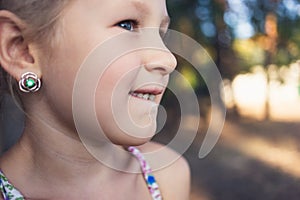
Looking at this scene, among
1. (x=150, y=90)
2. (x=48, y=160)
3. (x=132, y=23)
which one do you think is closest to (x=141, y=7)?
(x=132, y=23)

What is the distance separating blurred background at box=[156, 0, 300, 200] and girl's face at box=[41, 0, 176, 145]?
1120 millimetres

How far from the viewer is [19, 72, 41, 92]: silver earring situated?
86cm

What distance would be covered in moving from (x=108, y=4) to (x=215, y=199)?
139 centimetres

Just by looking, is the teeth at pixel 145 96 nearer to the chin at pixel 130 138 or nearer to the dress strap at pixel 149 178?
the chin at pixel 130 138

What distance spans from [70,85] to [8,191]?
0.23 metres

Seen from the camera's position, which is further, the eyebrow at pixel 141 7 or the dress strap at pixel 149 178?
the dress strap at pixel 149 178

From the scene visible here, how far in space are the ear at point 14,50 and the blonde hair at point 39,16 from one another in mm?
12

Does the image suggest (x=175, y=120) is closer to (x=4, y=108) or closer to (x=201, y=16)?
(x=201, y=16)

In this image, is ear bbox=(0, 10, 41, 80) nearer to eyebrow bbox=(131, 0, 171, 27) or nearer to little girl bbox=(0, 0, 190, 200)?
little girl bbox=(0, 0, 190, 200)

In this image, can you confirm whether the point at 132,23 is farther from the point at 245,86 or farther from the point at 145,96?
the point at 245,86

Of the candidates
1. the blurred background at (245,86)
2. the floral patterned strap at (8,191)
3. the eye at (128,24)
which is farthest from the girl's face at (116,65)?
the blurred background at (245,86)

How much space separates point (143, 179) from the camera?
102cm

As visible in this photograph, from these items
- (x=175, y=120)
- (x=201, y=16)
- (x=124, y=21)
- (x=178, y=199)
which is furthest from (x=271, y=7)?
(x=124, y=21)

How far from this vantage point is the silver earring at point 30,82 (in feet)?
2.83
